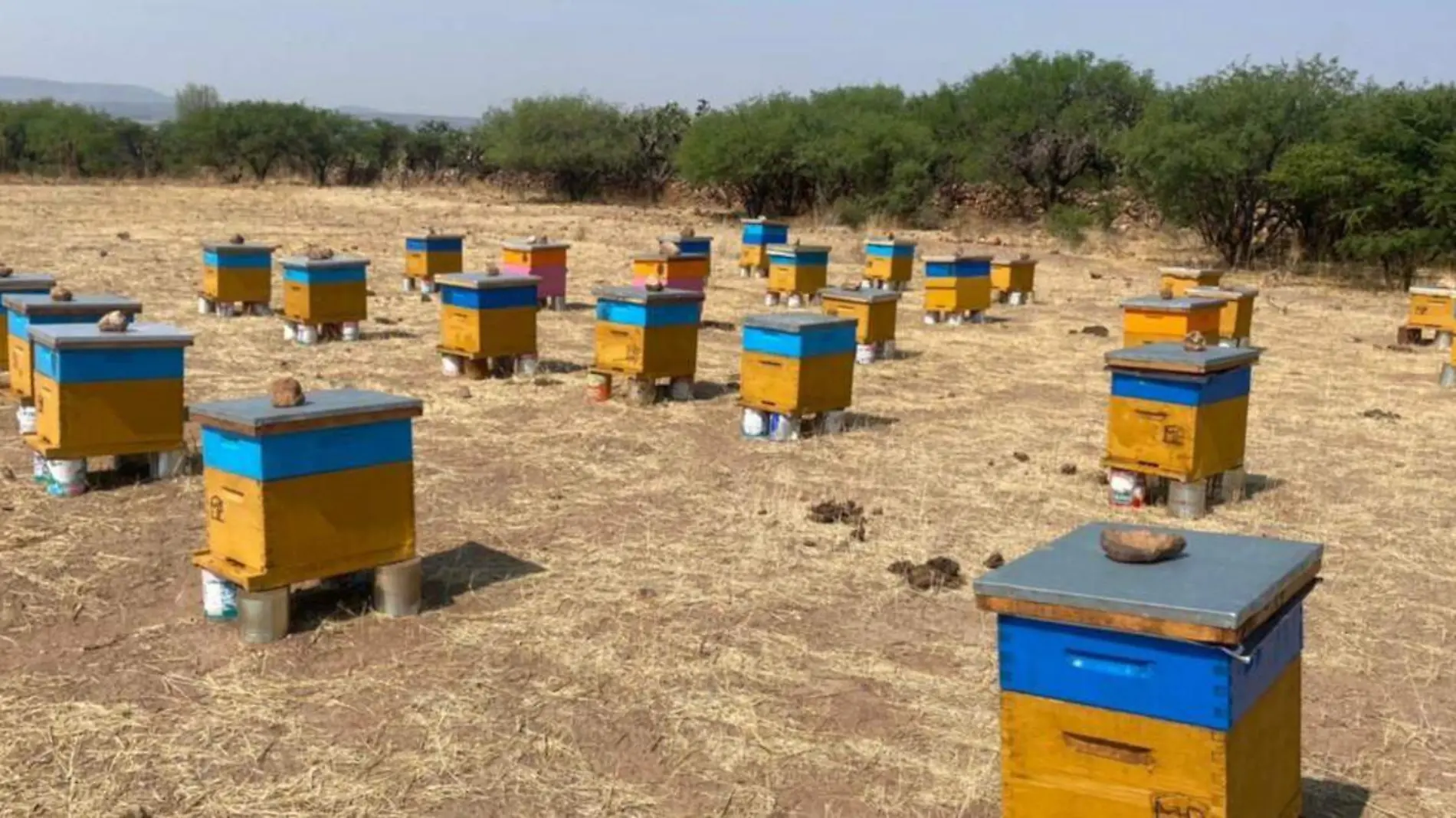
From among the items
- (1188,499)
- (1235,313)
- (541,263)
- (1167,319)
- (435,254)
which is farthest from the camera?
(435,254)

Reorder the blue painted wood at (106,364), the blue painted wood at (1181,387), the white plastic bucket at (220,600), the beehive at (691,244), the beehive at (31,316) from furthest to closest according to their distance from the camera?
1. the beehive at (691,244)
2. the beehive at (31,316)
3. the blue painted wood at (1181,387)
4. the blue painted wood at (106,364)
5. the white plastic bucket at (220,600)

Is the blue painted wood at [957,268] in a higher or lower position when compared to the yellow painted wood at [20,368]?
higher

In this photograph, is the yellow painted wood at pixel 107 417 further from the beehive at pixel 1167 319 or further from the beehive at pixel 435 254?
the beehive at pixel 435 254

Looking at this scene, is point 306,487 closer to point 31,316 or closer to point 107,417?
point 107,417

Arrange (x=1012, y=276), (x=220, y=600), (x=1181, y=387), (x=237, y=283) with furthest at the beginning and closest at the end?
(x=1012, y=276) → (x=237, y=283) → (x=1181, y=387) → (x=220, y=600)

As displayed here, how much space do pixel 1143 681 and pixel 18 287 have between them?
856 centimetres

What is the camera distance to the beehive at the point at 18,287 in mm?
9180

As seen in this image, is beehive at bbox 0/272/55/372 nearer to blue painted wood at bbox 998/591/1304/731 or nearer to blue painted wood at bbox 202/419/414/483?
blue painted wood at bbox 202/419/414/483

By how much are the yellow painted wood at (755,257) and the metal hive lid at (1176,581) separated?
17229mm

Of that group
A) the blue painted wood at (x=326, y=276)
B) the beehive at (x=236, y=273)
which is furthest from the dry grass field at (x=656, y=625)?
the beehive at (x=236, y=273)

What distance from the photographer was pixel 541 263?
1566 cm

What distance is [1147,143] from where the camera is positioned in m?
24.5

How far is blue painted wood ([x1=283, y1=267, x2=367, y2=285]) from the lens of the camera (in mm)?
12797

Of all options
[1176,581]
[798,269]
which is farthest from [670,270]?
[1176,581]
